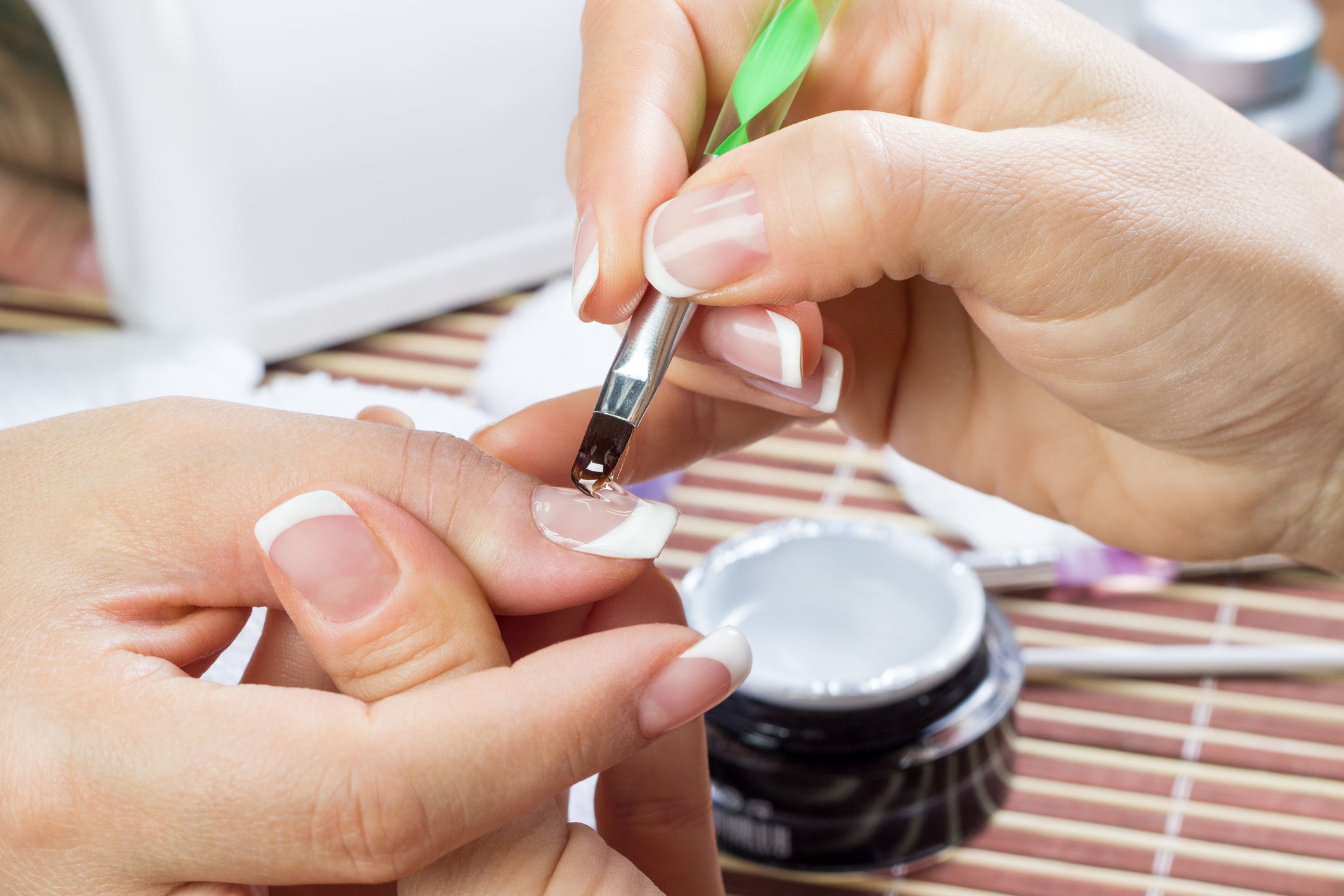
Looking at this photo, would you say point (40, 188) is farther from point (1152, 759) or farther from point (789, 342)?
point (1152, 759)

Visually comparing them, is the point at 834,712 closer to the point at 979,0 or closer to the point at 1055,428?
the point at 1055,428

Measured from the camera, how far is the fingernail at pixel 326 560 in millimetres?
341

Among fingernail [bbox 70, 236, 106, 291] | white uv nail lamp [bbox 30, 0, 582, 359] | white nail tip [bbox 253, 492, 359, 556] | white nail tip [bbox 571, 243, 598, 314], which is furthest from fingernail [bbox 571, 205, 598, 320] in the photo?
fingernail [bbox 70, 236, 106, 291]

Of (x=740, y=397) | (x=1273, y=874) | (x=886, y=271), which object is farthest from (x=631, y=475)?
(x=1273, y=874)

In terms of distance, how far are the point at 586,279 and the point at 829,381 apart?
12 cm

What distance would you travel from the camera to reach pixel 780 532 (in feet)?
1.94

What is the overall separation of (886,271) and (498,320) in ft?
1.64

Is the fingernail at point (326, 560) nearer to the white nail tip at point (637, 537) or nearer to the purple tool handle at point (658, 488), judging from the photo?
the white nail tip at point (637, 537)

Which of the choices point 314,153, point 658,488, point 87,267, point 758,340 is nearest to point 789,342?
point 758,340

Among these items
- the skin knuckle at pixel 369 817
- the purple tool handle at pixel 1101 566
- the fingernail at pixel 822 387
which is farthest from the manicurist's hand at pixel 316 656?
the purple tool handle at pixel 1101 566

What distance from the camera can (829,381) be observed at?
47cm

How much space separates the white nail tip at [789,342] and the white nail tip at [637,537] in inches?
3.1

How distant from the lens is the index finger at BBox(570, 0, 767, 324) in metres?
0.40

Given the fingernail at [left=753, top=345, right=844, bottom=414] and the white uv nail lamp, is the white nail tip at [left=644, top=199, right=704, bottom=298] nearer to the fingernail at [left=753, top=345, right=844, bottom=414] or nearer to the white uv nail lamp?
the fingernail at [left=753, top=345, right=844, bottom=414]
